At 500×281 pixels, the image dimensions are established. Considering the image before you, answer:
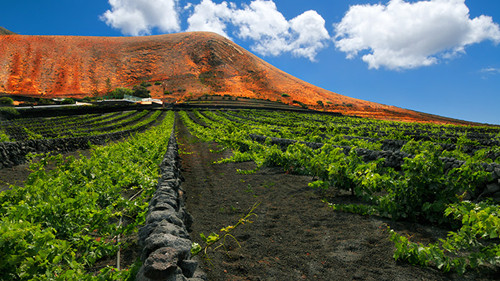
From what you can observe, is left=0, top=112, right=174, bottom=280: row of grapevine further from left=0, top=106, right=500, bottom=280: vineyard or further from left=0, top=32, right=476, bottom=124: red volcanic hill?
left=0, top=32, right=476, bottom=124: red volcanic hill

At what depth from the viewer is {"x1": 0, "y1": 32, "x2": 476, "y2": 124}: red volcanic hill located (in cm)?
8256

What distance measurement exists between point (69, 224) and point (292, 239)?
12.7 ft

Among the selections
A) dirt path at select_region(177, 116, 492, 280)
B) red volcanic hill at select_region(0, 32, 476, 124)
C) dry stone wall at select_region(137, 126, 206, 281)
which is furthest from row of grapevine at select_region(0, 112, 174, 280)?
red volcanic hill at select_region(0, 32, 476, 124)

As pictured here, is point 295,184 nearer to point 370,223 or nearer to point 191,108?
point 370,223

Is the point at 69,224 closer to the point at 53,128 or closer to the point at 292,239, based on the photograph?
the point at 292,239

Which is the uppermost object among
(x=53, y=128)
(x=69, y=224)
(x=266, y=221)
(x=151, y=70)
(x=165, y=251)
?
(x=151, y=70)

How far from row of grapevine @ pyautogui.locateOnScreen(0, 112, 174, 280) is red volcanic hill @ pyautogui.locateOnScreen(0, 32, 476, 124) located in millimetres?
71484

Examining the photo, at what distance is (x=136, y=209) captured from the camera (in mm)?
5477

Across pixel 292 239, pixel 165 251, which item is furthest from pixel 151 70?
pixel 165 251

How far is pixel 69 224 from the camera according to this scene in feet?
13.2

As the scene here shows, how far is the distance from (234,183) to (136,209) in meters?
3.97

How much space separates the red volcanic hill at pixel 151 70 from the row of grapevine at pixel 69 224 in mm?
71484

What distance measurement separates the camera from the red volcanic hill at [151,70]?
271 feet

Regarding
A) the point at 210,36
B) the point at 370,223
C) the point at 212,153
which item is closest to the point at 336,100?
the point at 210,36
